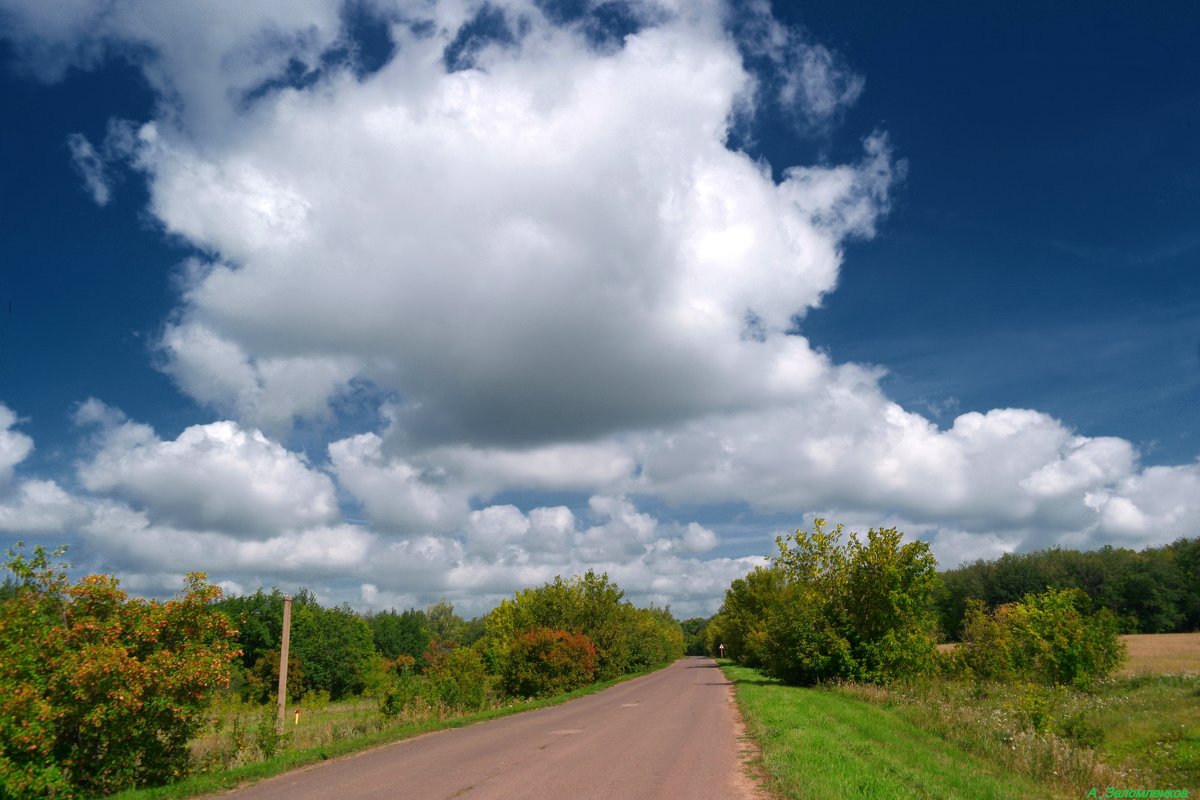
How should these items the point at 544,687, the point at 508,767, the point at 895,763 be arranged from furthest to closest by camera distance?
the point at 544,687, the point at 508,767, the point at 895,763

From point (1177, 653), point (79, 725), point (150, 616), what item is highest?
point (150, 616)

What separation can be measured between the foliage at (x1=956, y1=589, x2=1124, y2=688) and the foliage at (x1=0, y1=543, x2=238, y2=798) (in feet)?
96.3

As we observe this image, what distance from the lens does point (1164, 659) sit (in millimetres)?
44969

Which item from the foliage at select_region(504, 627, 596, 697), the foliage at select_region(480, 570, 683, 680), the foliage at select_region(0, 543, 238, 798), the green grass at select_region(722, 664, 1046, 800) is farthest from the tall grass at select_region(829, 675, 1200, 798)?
the foliage at select_region(480, 570, 683, 680)

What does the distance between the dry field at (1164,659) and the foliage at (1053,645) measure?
4913 millimetres

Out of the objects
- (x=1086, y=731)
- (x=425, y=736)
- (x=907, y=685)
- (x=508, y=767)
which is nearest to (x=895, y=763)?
(x=508, y=767)

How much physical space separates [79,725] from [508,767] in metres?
7.78

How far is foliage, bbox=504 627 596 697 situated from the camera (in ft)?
120

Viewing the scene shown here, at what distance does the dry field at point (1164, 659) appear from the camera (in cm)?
3662

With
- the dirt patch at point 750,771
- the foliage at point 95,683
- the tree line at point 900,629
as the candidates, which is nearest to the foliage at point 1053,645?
the tree line at point 900,629

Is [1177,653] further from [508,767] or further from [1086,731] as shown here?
[508,767]

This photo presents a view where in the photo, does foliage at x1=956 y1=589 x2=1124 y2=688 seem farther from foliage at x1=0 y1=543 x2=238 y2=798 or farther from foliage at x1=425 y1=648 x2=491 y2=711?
foliage at x1=0 y1=543 x2=238 y2=798

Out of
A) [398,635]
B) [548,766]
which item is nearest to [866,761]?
[548,766]

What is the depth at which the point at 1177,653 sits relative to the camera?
50.0 metres
